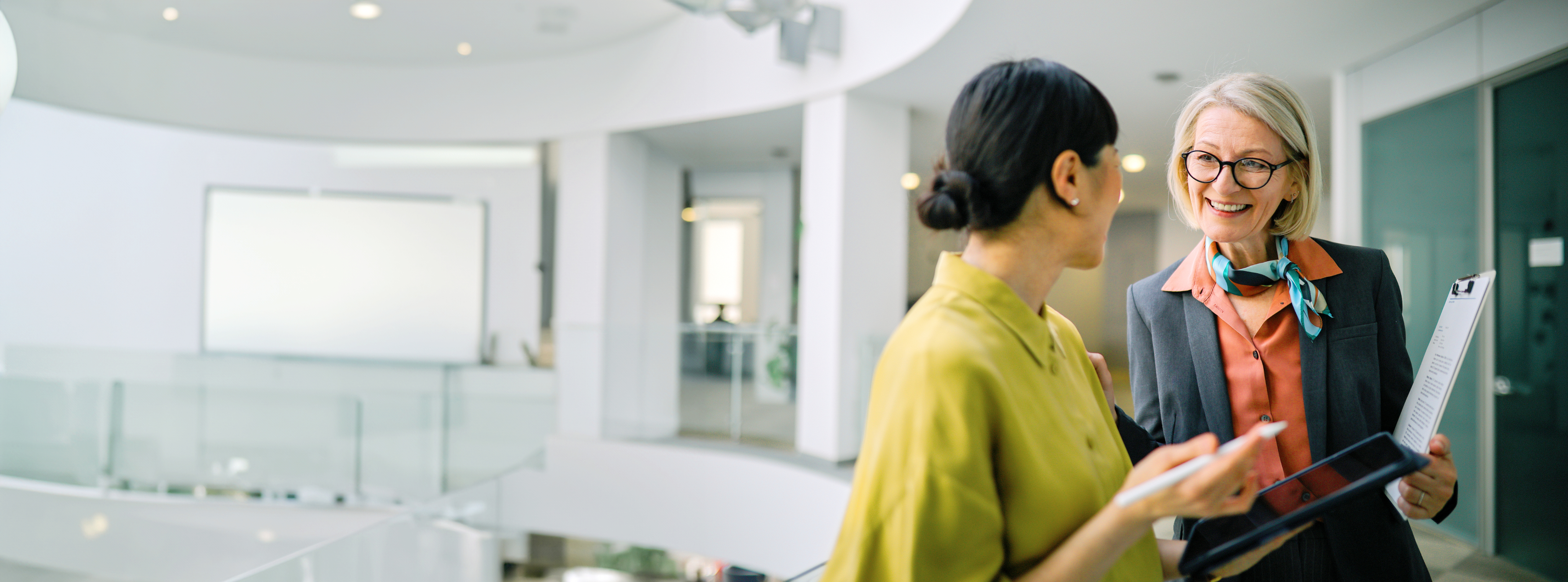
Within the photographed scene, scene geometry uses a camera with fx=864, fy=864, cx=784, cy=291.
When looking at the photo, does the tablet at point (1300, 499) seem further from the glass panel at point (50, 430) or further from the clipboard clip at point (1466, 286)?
the glass panel at point (50, 430)

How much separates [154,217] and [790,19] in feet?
25.8

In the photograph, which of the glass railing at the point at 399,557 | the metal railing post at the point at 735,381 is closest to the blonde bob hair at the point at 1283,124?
the glass railing at the point at 399,557

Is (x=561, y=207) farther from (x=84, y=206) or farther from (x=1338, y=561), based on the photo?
(x=1338, y=561)

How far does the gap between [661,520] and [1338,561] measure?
7.53m

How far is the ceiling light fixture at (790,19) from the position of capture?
579 centimetres

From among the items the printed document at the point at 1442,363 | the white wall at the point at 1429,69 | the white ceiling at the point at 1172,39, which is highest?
the white ceiling at the point at 1172,39

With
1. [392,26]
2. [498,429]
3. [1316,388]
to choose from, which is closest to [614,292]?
[498,429]

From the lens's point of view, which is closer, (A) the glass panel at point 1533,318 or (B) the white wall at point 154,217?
(A) the glass panel at point 1533,318

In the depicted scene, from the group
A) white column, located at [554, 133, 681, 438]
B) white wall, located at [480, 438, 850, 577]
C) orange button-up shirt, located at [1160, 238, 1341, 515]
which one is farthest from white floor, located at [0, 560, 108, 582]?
orange button-up shirt, located at [1160, 238, 1341, 515]

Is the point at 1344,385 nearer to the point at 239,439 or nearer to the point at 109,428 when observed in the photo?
the point at 239,439

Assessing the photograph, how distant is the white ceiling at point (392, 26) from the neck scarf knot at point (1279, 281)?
7357 mm

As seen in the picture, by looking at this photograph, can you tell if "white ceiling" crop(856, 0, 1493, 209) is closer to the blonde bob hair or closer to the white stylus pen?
the blonde bob hair

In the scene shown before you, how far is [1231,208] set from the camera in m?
1.36

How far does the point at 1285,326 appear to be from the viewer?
54.4 inches
